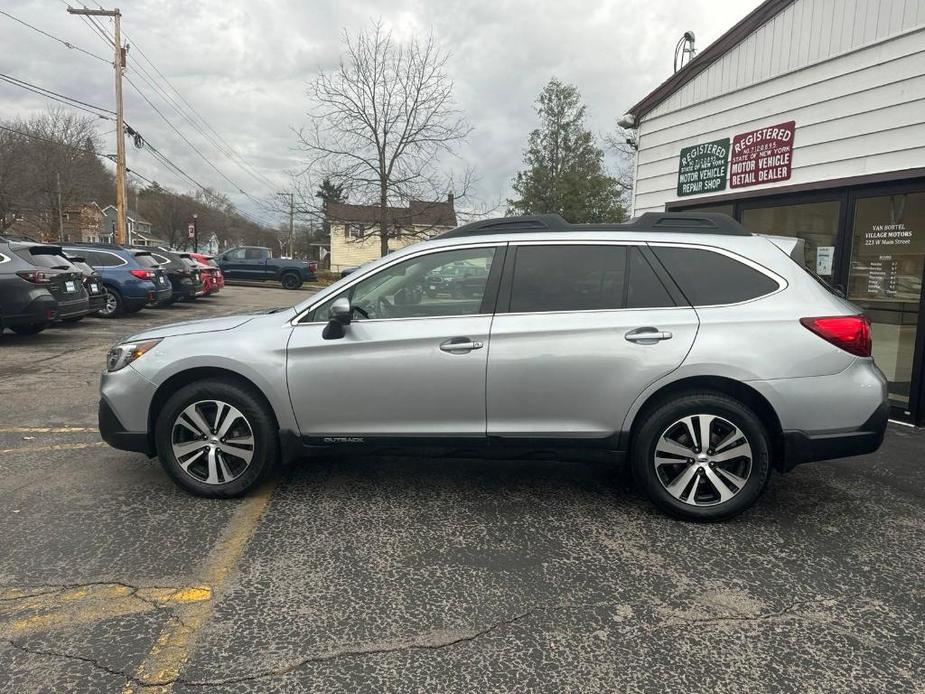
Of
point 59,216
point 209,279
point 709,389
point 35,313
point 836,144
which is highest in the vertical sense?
point 59,216

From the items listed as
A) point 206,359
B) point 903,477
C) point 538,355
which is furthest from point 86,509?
point 903,477

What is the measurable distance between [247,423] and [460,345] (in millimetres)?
1356

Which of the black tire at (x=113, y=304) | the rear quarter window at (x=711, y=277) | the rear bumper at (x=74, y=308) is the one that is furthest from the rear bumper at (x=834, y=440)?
the black tire at (x=113, y=304)

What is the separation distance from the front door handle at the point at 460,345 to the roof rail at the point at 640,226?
722 mm

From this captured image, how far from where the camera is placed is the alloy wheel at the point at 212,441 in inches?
148

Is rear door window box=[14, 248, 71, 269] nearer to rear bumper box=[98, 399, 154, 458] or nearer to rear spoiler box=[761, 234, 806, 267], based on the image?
rear bumper box=[98, 399, 154, 458]

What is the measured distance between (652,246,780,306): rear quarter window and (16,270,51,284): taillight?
894 centimetres

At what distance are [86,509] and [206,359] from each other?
1121 mm

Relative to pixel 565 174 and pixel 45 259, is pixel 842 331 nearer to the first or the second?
pixel 45 259

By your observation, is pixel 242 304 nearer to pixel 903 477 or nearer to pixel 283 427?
pixel 283 427

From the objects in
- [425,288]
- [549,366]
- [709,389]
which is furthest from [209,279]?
[709,389]

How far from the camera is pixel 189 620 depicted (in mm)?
2607

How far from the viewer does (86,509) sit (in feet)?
12.2

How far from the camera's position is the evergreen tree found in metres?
45.8
